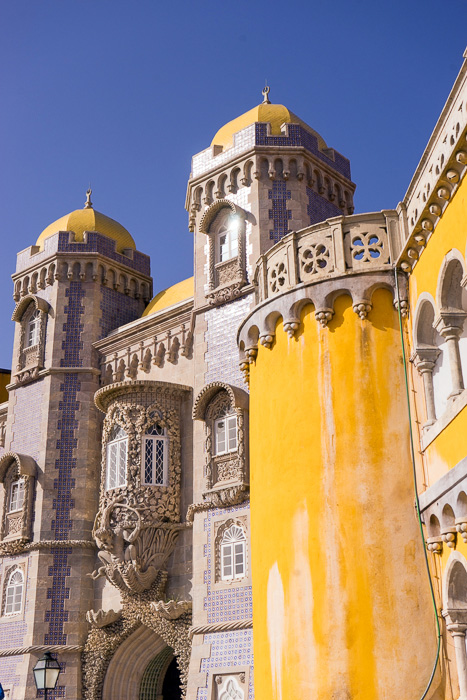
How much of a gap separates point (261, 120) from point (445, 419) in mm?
12429

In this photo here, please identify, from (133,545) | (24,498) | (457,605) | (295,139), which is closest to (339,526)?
(457,605)

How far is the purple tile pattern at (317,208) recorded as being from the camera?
62.2 feet

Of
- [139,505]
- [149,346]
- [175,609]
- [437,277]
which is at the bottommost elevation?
[175,609]

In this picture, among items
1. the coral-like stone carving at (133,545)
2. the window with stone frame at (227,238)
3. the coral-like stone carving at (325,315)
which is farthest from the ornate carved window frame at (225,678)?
the window with stone frame at (227,238)

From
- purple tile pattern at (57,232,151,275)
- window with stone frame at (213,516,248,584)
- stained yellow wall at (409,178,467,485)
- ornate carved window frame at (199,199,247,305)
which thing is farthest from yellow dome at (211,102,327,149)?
stained yellow wall at (409,178,467,485)

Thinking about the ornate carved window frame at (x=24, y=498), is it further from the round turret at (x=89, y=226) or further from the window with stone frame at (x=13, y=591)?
the round turret at (x=89, y=226)

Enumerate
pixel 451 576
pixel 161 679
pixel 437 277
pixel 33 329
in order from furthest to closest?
1. pixel 33 329
2. pixel 161 679
3. pixel 437 277
4. pixel 451 576

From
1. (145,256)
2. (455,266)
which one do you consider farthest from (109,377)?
(455,266)

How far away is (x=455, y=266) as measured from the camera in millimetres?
9516

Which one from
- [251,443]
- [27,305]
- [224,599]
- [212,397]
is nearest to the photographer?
[251,443]

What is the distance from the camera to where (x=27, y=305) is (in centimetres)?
2369

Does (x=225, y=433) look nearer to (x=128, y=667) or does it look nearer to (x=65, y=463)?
(x=65, y=463)

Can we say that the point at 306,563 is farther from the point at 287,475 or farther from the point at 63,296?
the point at 63,296

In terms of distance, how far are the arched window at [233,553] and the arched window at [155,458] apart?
2.41 m
